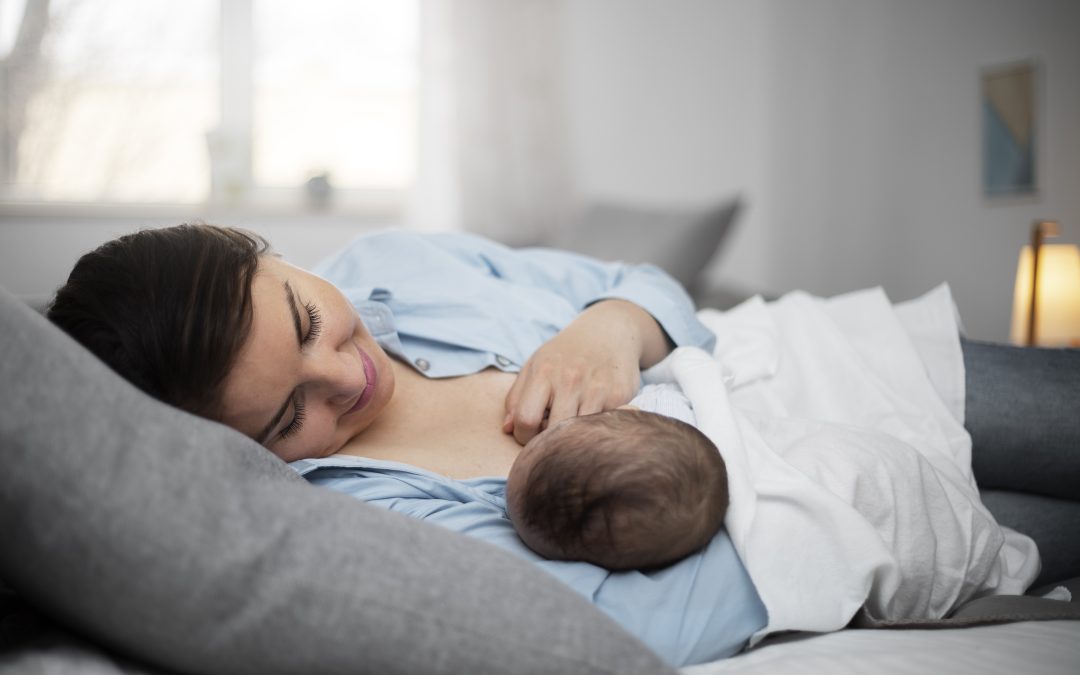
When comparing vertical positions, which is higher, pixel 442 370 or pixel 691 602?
pixel 442 370

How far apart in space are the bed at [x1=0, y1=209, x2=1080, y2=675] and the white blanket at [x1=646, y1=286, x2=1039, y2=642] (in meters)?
0.29

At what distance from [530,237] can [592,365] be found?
142 inches

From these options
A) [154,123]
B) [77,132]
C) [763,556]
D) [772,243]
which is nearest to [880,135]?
[772,243]

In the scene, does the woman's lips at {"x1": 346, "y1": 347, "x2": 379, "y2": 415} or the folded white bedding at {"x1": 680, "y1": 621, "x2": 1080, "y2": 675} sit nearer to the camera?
the folded white bedding at {"x1": 680, "y1": 621, "x2": 1080, "y2": 675}

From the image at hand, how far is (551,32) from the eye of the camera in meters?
4.70

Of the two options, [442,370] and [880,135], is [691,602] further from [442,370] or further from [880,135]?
[880,135]

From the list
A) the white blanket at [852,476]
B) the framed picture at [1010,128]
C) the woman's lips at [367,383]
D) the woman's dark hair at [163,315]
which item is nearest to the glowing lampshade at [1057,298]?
the framed picture at [1010,128]

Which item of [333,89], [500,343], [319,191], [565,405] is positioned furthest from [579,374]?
[333,89]

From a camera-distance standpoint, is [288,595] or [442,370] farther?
[442,370]

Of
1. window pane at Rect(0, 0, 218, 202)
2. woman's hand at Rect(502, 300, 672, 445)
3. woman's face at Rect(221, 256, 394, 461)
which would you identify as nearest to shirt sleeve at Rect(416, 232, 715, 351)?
woman's hand at Rect(502, 300, 672, 445)

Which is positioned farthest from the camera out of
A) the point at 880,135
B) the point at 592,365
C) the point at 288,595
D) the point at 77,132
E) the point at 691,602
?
the point at 77,132

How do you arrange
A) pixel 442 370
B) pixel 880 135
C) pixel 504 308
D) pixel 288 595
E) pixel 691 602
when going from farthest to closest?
pixel 880 135, pixel 504 308, pixel 442 370, pixel 691 602, pixel 288 595

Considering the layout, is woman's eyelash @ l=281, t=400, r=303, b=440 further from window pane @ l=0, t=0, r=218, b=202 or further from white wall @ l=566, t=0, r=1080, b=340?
window pane @ l=0, t=0, r=218, b=202

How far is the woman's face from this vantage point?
0.95 meters
